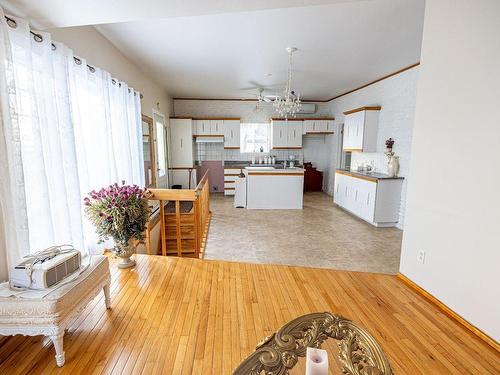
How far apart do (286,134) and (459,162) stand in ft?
21.3

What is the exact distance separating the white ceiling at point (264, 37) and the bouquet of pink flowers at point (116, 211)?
146 cm

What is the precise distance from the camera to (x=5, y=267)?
Result: 1.79m

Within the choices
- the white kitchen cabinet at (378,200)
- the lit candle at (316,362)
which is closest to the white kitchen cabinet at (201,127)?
the white kitchen cabinet at (378,200)

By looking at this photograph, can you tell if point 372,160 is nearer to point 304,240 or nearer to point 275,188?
point 275,188

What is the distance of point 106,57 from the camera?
341 cm

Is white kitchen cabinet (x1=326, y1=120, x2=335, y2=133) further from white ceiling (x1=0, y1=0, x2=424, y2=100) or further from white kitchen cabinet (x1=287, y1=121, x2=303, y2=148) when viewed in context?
white ceiling (x1=0, y1=0, x2=424, y2=100)

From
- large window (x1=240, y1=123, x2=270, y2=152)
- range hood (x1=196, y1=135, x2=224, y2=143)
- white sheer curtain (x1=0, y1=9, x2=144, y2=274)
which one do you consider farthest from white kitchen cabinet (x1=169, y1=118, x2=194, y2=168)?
white sheer curtain (x1=0, y1=9, x2=144, y2=274)

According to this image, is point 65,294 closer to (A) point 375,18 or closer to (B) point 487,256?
(B) point 487,256

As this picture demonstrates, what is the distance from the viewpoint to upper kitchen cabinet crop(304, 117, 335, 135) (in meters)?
8.13

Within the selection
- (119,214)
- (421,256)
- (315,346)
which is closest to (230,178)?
(119,214)

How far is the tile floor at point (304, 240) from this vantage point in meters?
3.59

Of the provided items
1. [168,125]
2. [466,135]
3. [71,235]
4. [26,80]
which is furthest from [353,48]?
[168,125]

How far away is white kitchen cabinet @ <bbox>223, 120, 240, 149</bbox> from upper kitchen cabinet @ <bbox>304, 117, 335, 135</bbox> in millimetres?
2187

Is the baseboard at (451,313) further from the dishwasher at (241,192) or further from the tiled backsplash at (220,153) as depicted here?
the tiled backsplash at (220,153)
